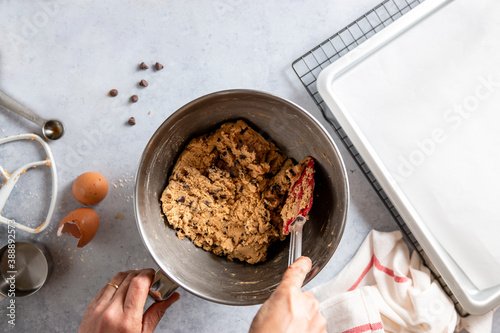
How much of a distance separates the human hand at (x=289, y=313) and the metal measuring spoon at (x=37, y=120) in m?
1.03

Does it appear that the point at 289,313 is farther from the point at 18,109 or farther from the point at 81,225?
the point at 18,109

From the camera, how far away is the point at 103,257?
1435mm

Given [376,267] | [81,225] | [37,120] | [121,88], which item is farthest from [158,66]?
[376,267]

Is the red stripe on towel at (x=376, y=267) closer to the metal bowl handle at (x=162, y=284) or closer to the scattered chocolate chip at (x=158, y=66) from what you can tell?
the metal bowl handle at (x=162, y=284)

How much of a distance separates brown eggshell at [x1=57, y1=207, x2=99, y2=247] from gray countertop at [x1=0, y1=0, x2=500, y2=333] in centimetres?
6

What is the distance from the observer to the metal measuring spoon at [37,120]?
1.40 m

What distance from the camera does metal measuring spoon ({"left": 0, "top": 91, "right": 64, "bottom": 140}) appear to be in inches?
54.9

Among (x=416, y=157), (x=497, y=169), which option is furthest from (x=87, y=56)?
(x=497, y=169)

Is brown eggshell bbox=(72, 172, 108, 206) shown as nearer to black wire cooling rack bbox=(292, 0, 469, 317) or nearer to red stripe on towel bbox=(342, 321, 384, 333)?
black wire cooling rack bbox=(292, 0, 469, 317)

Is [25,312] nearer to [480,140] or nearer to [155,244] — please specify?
[155,244]

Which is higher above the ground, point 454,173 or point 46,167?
point 46,167

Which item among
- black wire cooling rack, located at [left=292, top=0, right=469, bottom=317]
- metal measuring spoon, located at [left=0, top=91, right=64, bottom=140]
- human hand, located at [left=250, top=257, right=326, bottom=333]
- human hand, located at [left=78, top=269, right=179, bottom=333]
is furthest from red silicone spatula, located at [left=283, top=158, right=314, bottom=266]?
metal measuring spoon, located at [left=0, top=91, right=64, bottom=140]

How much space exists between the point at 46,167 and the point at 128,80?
0.45m

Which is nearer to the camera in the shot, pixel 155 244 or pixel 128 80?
pixel 155 244
